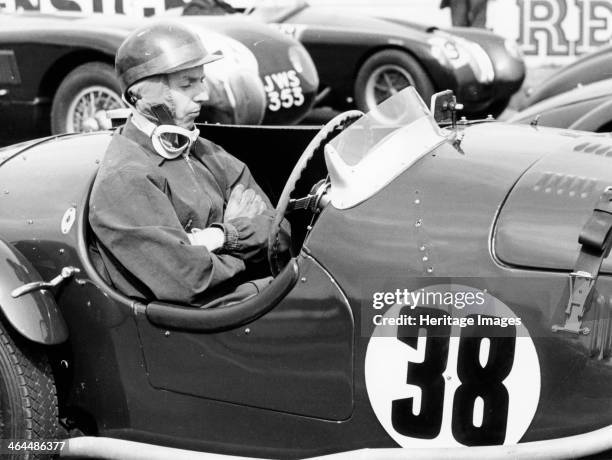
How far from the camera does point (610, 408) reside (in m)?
3.00

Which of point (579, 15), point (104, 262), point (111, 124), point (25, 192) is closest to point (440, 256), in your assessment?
point (104, 262)

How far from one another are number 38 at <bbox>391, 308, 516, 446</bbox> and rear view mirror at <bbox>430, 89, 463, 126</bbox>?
0.85m

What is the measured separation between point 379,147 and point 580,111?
3.31m

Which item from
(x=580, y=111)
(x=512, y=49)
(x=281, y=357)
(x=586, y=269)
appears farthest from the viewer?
(x=512, y=49)

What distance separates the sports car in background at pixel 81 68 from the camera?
8.45 meters

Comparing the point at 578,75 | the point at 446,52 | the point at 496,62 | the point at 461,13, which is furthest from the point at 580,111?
the point at 461,13

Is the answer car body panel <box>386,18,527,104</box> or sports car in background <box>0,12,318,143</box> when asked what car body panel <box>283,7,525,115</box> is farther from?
sports car in background <box>0,12,318,143</box>

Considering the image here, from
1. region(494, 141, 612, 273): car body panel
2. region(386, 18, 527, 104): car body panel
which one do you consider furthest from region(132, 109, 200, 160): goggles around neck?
region(386, 18, 527, 104): car body panel

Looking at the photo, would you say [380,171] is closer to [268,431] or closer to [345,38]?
[268,431]

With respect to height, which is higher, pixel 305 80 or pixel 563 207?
pixel 563 207

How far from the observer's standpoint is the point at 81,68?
8539mm

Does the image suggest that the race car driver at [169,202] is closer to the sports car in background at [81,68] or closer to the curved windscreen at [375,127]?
the curved windscreen at [375,127]

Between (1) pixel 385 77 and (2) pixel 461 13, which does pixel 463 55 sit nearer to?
(1) pixel 385 77

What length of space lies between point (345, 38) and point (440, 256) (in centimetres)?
765
